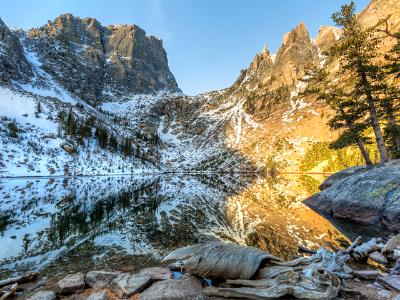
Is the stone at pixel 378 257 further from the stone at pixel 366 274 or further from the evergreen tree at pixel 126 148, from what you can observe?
the evergreen tree at pixel 126 148

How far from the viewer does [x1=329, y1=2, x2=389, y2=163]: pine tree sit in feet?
84.2

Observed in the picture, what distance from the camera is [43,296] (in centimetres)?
823

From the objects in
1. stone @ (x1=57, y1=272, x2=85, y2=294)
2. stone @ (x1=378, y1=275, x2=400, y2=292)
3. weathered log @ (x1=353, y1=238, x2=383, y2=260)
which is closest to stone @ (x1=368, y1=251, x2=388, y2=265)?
weathered log @ (x1=353, y1=238, x2=383, y2=260)

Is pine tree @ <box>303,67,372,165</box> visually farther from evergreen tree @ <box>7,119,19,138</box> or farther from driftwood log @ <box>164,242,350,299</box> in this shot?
evergreen tree @ <box>7,119,19,138</box>

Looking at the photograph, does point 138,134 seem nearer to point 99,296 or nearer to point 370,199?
point 370,199

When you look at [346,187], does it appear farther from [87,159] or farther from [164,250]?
[87,159]

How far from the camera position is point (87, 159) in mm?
94188

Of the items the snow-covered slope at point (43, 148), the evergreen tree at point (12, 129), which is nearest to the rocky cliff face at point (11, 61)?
the snow-covered slope at point (43, 148)

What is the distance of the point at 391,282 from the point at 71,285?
9901 mm

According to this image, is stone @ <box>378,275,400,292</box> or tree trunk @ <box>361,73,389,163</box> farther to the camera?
tree trunk @ <box>361,73,389,163</box>

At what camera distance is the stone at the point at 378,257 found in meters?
10.8

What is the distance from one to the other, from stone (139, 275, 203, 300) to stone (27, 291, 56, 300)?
2876 millimetres

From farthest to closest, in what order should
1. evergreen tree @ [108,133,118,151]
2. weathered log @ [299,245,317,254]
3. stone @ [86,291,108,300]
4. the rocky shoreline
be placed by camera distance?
evergreen tree @ [108,133,118,151]
weathered log @ [299,245,317,254]
stone @ [86,291,108,300]
the rocky shoreline

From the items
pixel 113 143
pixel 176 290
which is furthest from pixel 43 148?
pixel 176 290
